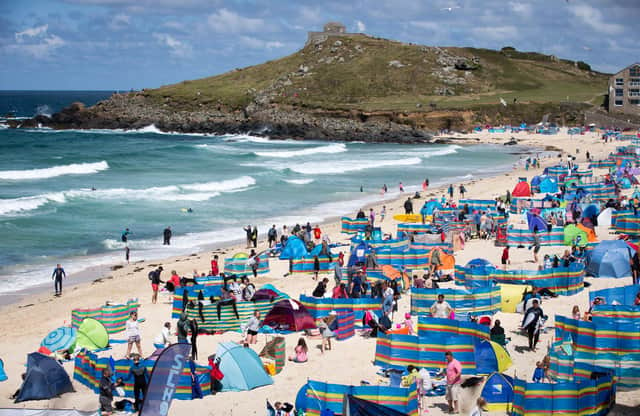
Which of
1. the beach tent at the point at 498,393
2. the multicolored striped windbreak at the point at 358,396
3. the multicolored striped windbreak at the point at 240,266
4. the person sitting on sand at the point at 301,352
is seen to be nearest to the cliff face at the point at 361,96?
the multicolored striped windbreak at the point at 240,266

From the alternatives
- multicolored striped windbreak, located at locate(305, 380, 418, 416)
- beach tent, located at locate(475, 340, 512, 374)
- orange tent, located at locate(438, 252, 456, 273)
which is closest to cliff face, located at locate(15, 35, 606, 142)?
orange tent, located at locate(438, 252, 456, 273)

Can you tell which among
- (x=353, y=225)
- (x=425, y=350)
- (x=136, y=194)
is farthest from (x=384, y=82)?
(x=425, y=350)

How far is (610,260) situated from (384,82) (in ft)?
290

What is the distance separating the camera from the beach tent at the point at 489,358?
11.8 m

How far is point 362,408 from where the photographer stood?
29.6ft

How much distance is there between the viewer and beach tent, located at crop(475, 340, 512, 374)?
11758mm

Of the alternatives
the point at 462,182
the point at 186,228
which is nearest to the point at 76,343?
the point at 186,228

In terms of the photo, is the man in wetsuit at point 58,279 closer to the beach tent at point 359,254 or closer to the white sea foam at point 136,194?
the beach tent at point 359,254

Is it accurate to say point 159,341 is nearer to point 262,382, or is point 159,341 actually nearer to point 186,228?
point 262,382

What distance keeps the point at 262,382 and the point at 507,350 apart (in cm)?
440

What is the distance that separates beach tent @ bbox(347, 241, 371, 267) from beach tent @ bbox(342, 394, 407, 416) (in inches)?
407

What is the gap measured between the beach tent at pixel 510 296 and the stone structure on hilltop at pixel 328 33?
4501 inches

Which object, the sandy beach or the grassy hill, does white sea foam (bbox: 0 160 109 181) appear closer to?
the sandy beach

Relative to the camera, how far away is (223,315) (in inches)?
588
